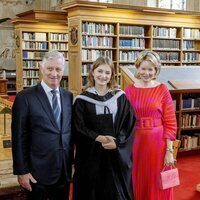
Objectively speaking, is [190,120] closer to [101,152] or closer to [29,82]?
[101,152]

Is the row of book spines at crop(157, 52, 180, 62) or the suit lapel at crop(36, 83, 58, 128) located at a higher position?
the row of book spines at crop(157, 52, 180, 62)

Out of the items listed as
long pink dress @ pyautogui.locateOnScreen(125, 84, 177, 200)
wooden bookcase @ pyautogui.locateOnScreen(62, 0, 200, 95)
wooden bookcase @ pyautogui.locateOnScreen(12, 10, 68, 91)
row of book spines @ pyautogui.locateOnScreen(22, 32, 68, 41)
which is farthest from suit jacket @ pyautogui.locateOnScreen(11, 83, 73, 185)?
row of book spines @ pyautogui.locateOnScreen(22, 32, 68, 41)

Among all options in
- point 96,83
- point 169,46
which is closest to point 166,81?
point 96,83

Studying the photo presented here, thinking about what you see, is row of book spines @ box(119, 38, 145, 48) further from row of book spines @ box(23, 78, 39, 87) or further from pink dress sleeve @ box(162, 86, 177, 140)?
pink dress sleeve @ box(162, 86, 177, 140)

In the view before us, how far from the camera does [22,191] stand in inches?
101

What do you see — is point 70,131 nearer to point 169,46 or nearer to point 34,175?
point 34,175

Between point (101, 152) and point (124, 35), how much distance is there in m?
6.67

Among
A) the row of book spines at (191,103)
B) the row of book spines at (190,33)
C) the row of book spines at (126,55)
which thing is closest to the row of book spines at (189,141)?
the row of book spines at (191,103)

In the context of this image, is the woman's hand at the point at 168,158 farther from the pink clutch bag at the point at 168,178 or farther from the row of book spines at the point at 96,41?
the row of book spines at the point at 96,41

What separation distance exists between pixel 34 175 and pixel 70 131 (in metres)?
0.39

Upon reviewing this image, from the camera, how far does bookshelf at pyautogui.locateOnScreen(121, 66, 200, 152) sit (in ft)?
18.6

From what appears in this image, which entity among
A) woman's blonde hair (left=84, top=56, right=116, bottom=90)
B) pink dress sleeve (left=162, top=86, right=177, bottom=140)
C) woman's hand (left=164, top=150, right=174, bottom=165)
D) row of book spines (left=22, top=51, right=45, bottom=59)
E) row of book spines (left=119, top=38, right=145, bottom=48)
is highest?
row of book spines (left=119, top=38, right=145, bottom=48)

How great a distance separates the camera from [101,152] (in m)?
2.64

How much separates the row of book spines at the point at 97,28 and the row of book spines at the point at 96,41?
15 centimetres
